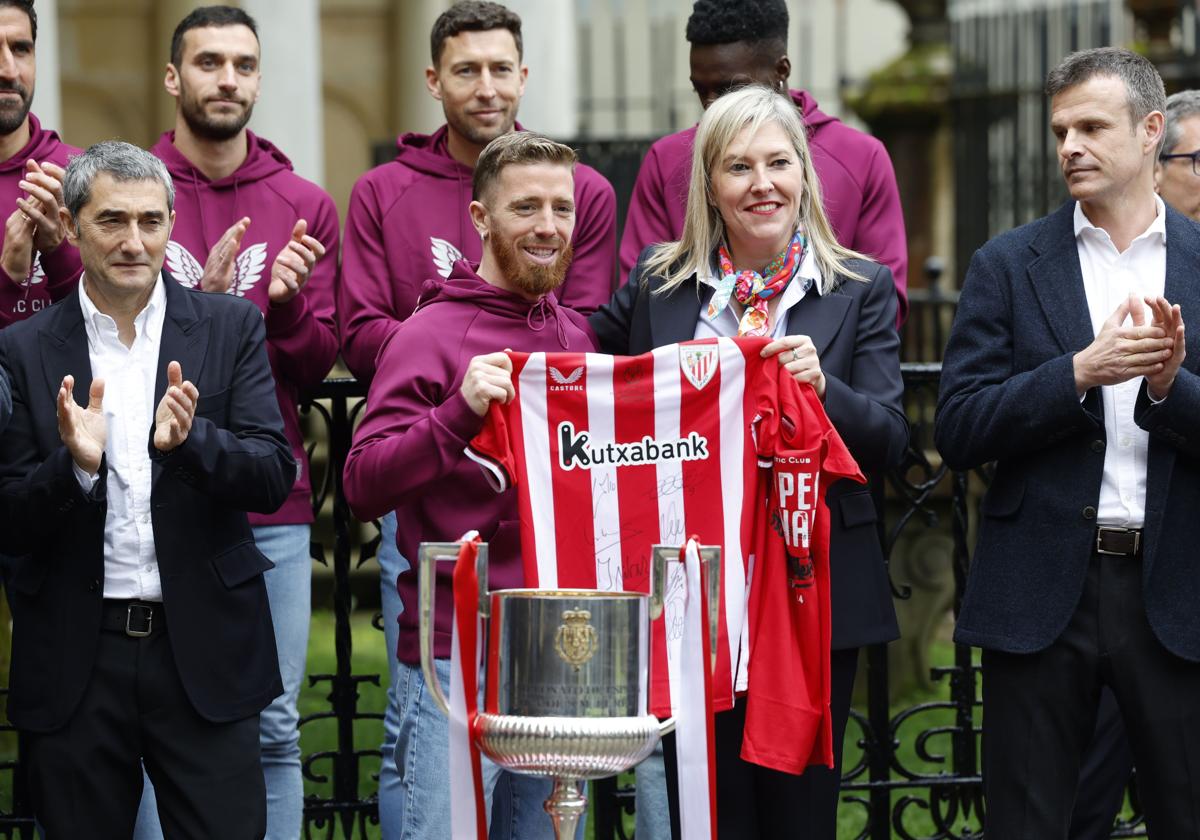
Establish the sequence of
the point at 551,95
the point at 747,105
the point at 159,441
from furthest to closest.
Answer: the point at 551,95 → the point at 747,105 → the point at 159,441

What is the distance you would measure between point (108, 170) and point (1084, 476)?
2.64 m

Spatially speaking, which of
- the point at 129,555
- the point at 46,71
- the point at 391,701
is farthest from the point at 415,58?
the point at 129,555

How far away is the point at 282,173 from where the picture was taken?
6172 mm

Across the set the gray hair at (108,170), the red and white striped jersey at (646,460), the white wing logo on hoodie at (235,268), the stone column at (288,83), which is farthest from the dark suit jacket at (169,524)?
the stone column at (288,83)

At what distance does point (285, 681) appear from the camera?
5.85 metres

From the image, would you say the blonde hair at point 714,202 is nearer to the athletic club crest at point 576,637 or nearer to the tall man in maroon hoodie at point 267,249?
the tall man in maroon hoodie at point 267,249

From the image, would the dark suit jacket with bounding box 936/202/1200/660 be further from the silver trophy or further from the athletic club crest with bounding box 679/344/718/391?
the silver trophy

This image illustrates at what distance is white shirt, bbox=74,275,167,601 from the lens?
503cm

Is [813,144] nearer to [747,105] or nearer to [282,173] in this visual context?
[747,105]

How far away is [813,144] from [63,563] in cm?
256

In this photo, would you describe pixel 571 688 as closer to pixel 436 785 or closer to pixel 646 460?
pixel 646 460

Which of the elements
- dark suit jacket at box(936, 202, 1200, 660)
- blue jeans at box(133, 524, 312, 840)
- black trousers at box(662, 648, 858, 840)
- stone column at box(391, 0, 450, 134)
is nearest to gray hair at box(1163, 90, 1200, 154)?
dark suit jacket at box(936, 202, 1200, 660)

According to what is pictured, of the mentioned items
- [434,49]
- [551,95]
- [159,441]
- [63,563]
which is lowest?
[63,563]

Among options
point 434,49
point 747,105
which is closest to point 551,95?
point 434,49
